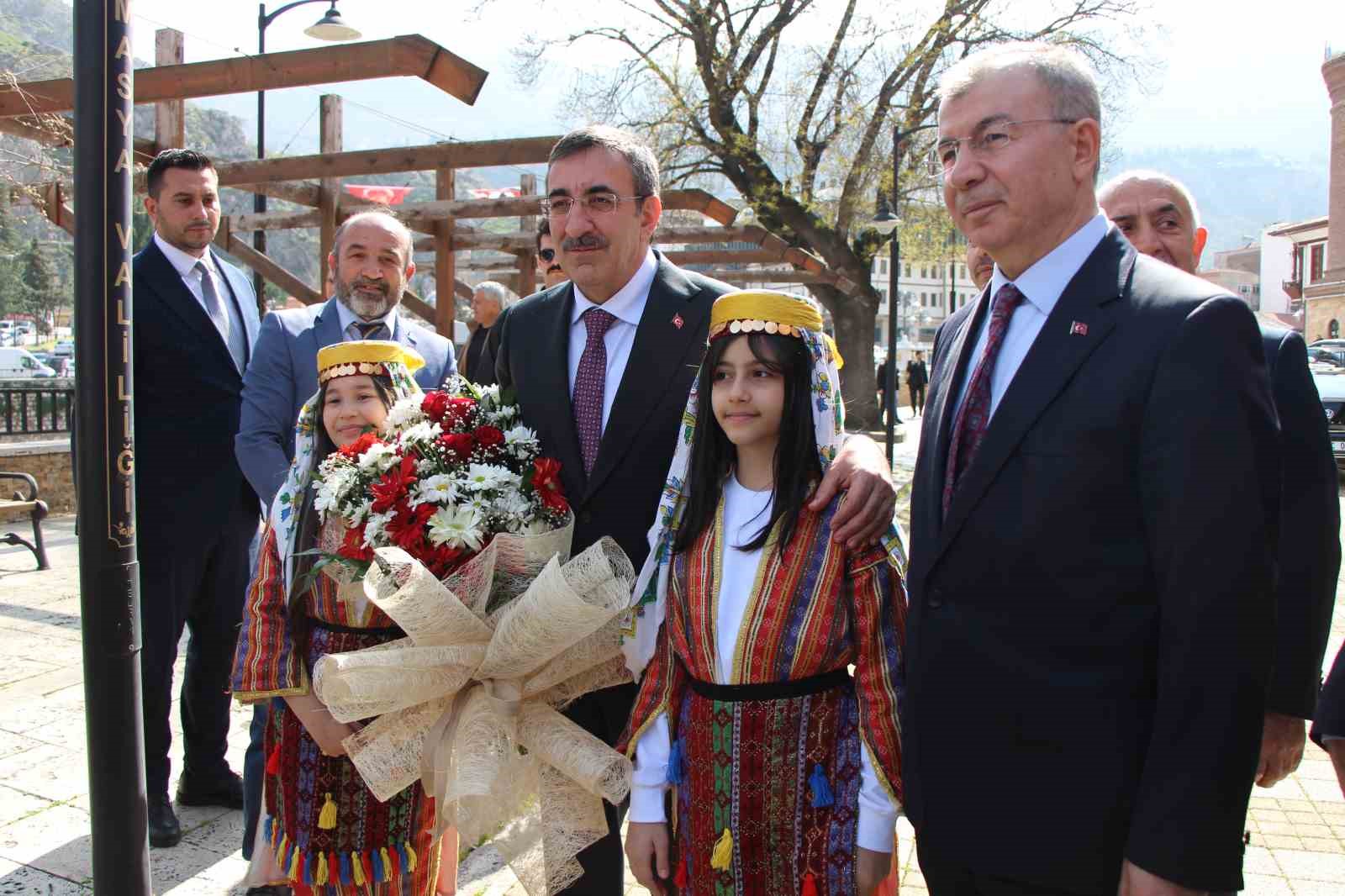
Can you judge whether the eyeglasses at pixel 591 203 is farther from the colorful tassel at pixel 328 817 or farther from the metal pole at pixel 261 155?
the metal pole at pixel 261 155

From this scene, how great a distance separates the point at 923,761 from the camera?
6.25 ft

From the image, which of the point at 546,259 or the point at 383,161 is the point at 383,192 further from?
the point at 546,259

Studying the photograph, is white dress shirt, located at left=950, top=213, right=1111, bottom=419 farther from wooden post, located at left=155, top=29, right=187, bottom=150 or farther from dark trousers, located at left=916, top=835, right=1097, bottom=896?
wooden post, located at left=155, top=29, right=187, bottom=150

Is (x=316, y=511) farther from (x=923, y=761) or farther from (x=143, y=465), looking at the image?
(x=923, y=761)

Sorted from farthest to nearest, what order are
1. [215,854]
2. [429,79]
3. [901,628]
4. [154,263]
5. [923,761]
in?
[429,79] → [154,263] → [215,854] → [901,628] → [923,761]

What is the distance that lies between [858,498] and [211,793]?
3.16 meters

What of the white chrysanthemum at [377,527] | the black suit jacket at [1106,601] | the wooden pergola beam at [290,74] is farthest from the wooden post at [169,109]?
the black suit jacket at [1106,601]

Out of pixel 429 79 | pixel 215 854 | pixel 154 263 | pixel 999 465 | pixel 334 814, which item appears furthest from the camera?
pixel 429 79

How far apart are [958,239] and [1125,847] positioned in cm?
2974

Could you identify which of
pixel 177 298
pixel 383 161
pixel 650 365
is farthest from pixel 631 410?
pixel 383 161

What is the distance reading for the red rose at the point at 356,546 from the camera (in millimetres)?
2449

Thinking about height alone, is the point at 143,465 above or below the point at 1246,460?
below

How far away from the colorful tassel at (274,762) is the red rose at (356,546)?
627 millimetres

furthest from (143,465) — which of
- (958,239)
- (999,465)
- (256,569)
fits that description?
(958,239)
